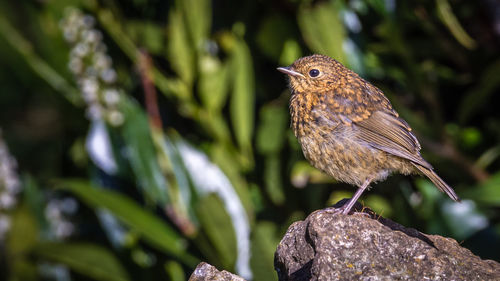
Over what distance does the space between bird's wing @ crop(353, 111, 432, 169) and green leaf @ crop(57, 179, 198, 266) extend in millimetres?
1961

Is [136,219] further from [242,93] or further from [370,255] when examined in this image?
[370,255]

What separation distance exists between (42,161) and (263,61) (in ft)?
8.13

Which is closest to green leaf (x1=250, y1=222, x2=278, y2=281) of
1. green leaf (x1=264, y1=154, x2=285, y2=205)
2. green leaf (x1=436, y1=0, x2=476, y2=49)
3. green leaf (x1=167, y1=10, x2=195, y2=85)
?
green leaf (x1=264, y1=154, x2=285, y2=205)

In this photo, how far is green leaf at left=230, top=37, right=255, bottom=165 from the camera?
5.47 m

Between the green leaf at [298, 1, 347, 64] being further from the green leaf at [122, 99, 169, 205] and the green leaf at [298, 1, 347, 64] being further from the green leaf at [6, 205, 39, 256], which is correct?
the green leaf at [6, 205, 39, 256]

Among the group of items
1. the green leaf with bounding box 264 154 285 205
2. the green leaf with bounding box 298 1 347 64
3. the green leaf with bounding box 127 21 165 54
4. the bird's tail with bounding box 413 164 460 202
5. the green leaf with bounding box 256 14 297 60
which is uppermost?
the green leaf with bounding box 127 21 165 54

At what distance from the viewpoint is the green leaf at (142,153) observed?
17.7 feet

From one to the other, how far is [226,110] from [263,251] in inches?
66.8

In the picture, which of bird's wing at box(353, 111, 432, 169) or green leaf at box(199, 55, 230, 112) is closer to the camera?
bird's wing at box(353, 111, 432, 169)

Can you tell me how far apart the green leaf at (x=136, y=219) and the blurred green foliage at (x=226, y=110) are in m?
0.01

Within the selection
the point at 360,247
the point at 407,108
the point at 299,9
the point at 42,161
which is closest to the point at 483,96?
the point at 407,108

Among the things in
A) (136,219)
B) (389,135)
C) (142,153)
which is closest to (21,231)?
(136,219)

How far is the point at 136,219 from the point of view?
5.41 metres

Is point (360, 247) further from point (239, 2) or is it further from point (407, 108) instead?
point (239, 2)
